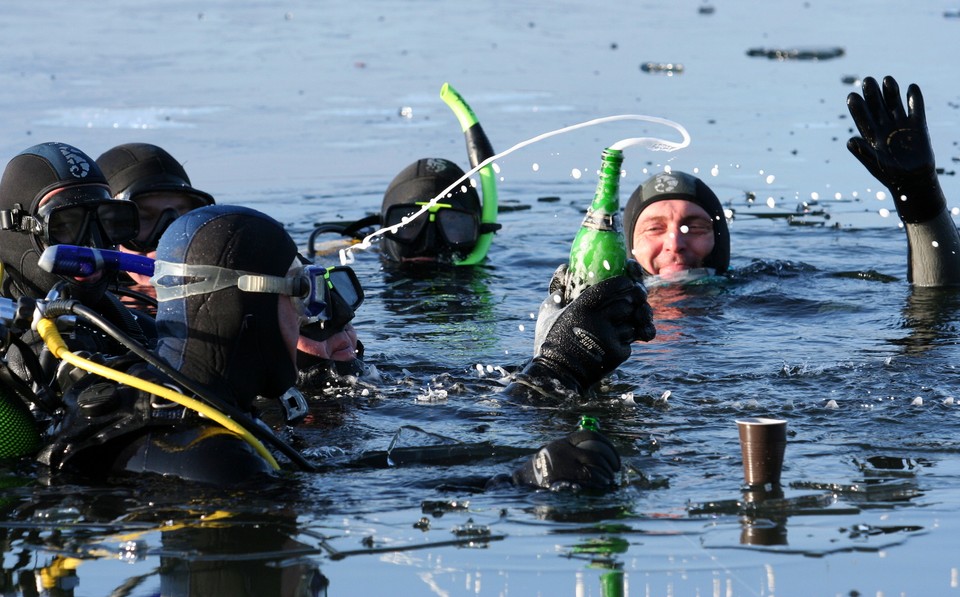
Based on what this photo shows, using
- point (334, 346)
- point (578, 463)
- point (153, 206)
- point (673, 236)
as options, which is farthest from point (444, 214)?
point (578, 463)

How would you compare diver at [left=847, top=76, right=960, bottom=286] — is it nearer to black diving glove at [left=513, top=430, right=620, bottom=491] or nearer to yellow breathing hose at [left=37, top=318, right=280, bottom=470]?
black diving glove at [left=513, top=430, right=620, bottom=491]

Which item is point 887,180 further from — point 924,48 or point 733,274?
point 924,48

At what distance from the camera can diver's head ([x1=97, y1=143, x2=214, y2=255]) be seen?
6.96 m

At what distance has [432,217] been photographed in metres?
9.05

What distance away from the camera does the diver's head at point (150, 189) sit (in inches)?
274

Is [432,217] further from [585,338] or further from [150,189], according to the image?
[585,338]

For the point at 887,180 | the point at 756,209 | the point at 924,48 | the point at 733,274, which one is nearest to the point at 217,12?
the point at 924,48

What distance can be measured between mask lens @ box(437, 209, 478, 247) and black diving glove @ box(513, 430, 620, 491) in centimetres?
504

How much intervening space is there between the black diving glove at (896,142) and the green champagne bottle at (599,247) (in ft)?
7.66

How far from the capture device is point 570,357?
5.35 metres

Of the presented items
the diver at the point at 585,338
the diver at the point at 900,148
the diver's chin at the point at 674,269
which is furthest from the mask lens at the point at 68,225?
the diver's chin at the point at 674,269

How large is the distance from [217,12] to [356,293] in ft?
46.7

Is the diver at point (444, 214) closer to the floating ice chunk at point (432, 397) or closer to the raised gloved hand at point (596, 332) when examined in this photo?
the floating ice chunk at point (432, 397)

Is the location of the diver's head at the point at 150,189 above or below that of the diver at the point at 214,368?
above
